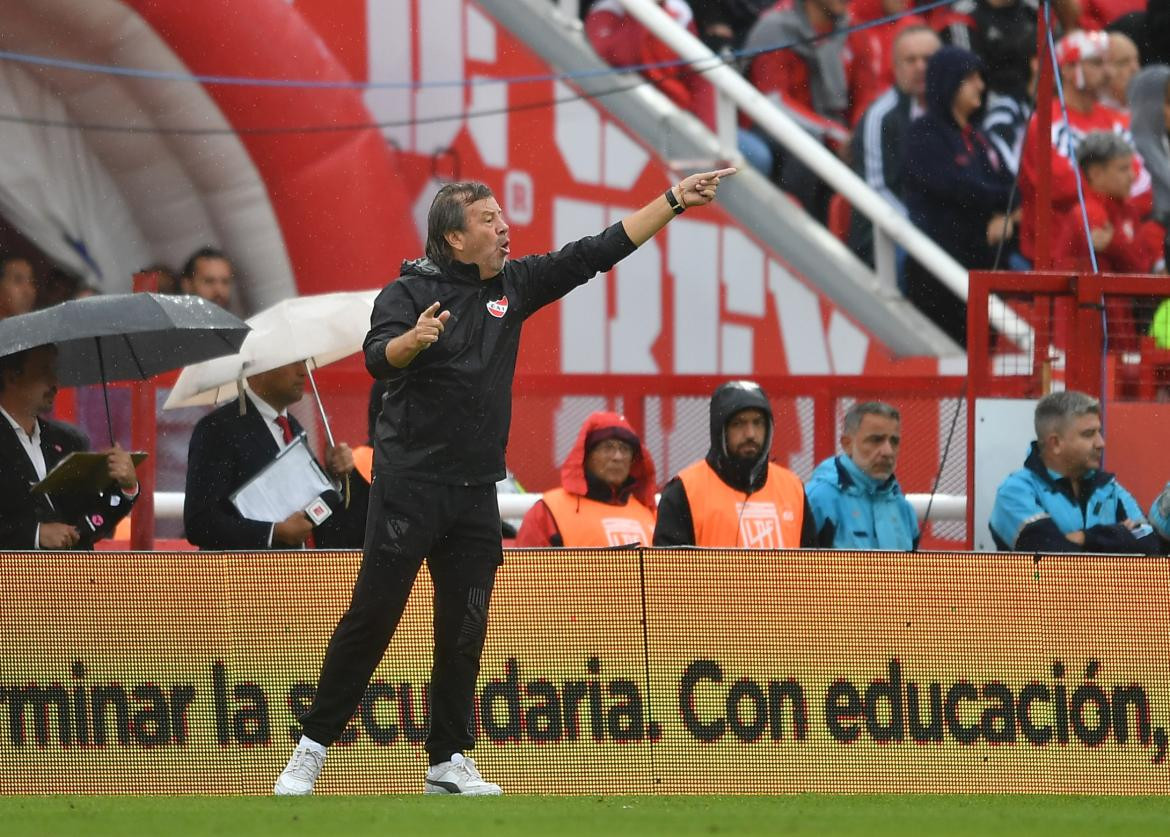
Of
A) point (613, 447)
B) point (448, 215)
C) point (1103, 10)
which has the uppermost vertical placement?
point (1103, 10)

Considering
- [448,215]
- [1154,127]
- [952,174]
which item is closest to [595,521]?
[448,215]

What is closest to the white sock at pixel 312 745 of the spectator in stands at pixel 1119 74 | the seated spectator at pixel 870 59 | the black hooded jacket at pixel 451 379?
the black hooded jacket at pixel 451 379

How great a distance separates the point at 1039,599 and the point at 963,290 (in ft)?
18.5

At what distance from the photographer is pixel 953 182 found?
13.2m

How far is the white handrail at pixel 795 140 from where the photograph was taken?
42.4 feet

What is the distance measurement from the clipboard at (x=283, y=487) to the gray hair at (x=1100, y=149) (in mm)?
→ 6461

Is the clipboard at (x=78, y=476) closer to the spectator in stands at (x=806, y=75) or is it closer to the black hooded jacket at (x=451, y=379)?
the black hooded jacket at (x=451, y=379)

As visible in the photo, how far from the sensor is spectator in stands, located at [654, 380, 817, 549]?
8578mm

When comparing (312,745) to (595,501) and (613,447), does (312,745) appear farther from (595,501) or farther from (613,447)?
(613,447)

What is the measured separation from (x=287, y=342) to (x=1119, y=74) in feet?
27.0

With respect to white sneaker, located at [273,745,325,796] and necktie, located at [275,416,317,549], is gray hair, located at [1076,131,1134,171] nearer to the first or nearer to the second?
necktie, located at [275,416,317,549]

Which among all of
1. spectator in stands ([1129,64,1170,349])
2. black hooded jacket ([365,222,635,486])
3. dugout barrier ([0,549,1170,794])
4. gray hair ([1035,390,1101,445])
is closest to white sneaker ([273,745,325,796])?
dugout barrier ([0,549,1170,794])

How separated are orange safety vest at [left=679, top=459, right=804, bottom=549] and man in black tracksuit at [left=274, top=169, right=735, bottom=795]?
2048 mm

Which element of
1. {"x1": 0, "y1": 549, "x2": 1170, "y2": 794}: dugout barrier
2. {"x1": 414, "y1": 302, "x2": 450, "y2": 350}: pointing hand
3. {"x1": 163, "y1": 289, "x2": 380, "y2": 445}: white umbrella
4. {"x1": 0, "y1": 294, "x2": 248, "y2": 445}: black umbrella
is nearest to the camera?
{"x1": 414, "y1": 302, "x2": 450, "y2": 350}: pointing hand
